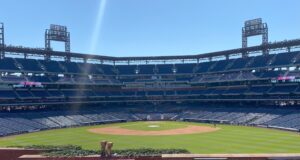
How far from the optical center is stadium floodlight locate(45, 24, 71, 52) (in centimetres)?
9950

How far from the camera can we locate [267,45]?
8906cm

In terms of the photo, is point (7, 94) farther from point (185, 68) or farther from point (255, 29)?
point (255, 29)

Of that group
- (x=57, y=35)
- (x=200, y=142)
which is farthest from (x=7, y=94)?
(x=200, y=142)

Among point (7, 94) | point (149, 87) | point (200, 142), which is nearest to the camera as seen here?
point (200, 142)

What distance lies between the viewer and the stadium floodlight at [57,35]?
3917 inches

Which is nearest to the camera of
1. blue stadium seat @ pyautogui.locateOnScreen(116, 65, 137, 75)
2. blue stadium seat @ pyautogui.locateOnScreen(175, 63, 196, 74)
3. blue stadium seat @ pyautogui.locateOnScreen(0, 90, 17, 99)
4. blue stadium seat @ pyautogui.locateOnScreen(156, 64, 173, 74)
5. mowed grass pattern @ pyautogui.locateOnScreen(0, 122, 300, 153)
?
mowed grass pattern @ pyautogui.locateOnScreen(0, 122, 300, 153)

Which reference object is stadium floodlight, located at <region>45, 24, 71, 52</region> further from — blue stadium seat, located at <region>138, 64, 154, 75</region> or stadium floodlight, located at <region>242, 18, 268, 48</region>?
stadium floodlight, located at <region>242, 18, 268, 48</region>

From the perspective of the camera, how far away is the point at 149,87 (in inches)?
4336

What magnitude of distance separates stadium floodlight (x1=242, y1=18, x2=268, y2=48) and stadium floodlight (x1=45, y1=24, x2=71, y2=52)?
60.4 m

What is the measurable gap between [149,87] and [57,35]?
3695 cm

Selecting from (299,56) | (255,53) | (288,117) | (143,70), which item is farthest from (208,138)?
(143,70)

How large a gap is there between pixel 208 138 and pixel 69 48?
65790mm

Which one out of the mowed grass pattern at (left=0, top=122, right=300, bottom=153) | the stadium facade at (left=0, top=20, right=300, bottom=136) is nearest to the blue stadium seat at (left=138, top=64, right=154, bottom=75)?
the stadium facade at (left=0, top=20, right=300, bottom=136)

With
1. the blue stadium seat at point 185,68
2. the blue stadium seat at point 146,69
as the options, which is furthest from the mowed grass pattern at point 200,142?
the blue stadium seat at point 185,68
